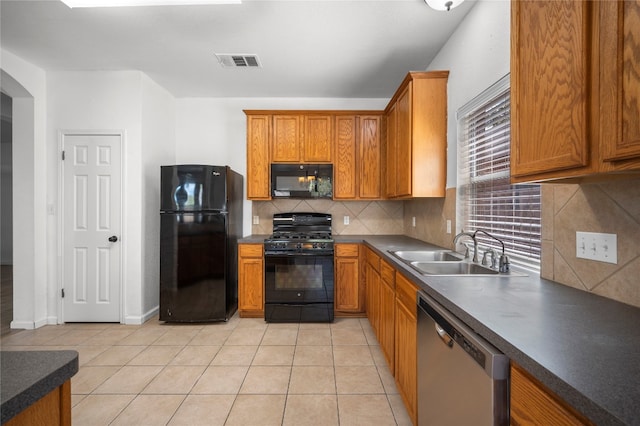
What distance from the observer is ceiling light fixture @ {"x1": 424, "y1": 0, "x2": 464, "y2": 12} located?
6.42 feet

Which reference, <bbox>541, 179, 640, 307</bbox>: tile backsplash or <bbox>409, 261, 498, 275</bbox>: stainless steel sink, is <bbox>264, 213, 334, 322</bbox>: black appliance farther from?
<bbox>541, 179, 640, 307</bbox>: tile backsplash

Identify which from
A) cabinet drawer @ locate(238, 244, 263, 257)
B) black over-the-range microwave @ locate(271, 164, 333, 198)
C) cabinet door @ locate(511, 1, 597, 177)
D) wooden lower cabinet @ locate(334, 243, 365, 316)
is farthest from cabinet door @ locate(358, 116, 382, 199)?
cabinet door @ locate(511, 1, 597, 177)

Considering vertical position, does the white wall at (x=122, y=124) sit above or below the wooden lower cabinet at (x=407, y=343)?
above

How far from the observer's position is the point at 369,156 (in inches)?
140

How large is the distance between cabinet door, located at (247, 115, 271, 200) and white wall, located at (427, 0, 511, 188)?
6.53ft

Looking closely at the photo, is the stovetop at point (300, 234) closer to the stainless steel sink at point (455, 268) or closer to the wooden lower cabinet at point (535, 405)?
the stainless steel sink at point (455, 268)

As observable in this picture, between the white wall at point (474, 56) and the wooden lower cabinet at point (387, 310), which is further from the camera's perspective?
the wooden lower cabinet at point (387, 310)

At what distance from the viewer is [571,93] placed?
0.89 metres

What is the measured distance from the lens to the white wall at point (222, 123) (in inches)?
152

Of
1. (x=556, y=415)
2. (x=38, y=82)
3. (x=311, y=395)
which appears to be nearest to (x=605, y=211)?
(x=556, y=415)

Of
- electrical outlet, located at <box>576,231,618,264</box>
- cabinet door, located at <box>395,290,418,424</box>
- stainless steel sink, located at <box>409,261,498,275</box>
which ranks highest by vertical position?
electrical outlet, located at <box>576,231,618,264</box>

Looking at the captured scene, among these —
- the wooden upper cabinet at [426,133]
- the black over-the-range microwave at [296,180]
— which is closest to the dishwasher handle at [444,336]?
the wooden upper cabinet at [426,133]

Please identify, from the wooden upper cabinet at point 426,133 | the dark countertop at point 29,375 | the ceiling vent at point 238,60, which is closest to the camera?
the dark countertop at point 29,375

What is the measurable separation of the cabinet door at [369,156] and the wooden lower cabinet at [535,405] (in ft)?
9.35
